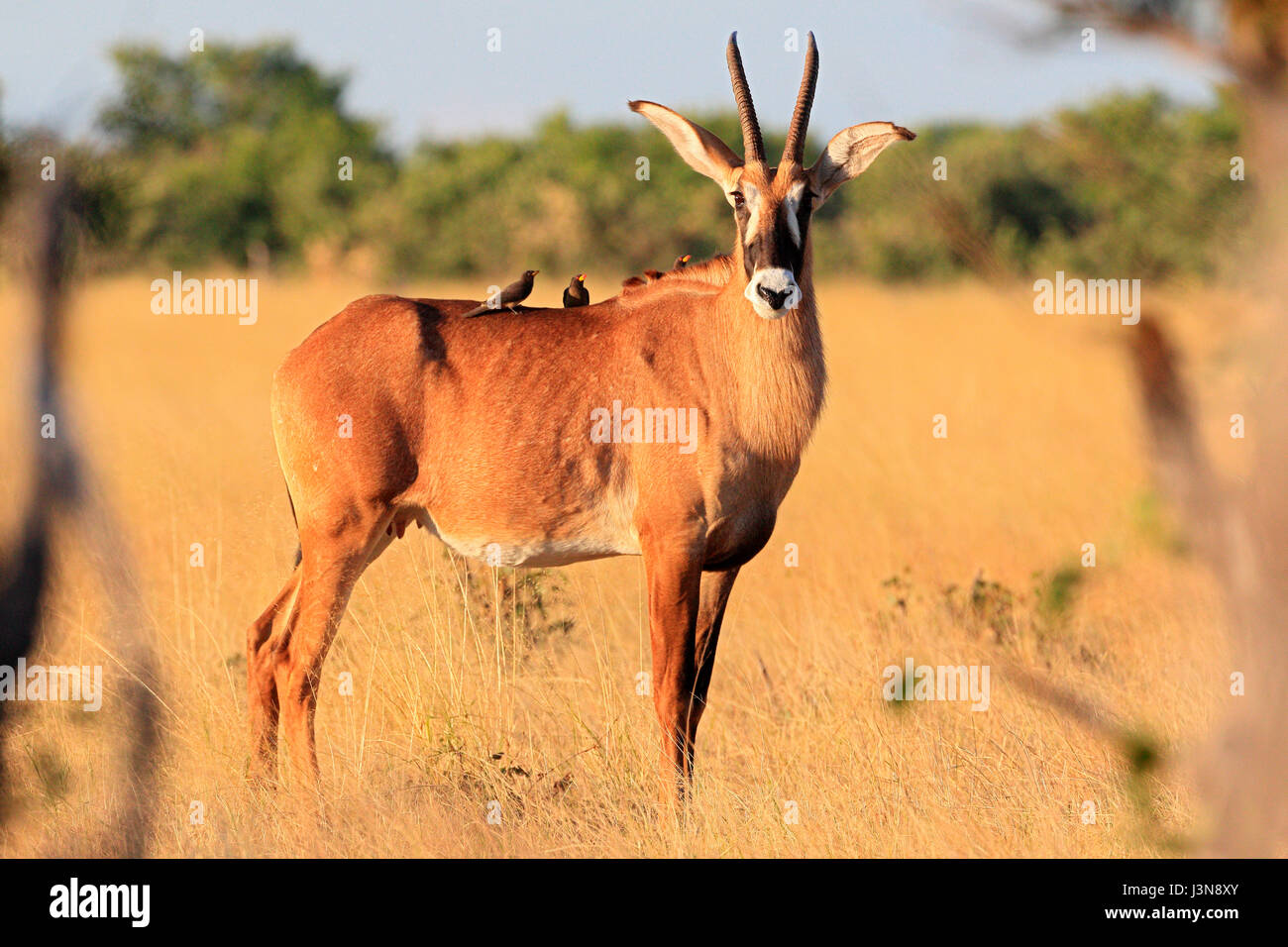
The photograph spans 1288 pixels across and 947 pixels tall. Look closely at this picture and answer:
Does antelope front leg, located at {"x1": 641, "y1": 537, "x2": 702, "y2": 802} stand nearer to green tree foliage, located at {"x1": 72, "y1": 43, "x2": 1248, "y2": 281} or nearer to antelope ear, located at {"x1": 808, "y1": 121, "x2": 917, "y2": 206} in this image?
antelope ear, located at {"x1": 808, "y1": 121, "x2": 917, "y2": 206}

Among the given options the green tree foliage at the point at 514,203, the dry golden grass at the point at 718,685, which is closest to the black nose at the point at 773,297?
the dry golden grass at the point at 718,685

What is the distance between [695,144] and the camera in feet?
20.6

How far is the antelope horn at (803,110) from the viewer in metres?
5.99

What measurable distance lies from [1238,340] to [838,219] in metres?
36.5

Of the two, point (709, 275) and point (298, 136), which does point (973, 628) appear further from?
point (298, 136)

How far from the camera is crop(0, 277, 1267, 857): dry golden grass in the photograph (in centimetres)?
504

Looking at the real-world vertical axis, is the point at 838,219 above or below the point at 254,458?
above

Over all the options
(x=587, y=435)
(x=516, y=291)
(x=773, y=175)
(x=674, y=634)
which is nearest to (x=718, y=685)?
(x=674, y=634)

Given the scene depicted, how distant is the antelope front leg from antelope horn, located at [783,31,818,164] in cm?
165

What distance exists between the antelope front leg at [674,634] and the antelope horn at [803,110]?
1.65 metres

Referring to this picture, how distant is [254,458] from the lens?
12188 millimetres

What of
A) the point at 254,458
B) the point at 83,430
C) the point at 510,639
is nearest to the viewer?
the point at 83,430

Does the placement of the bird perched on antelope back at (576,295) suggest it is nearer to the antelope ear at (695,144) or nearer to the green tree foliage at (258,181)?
the antelope ear at (695,144)
